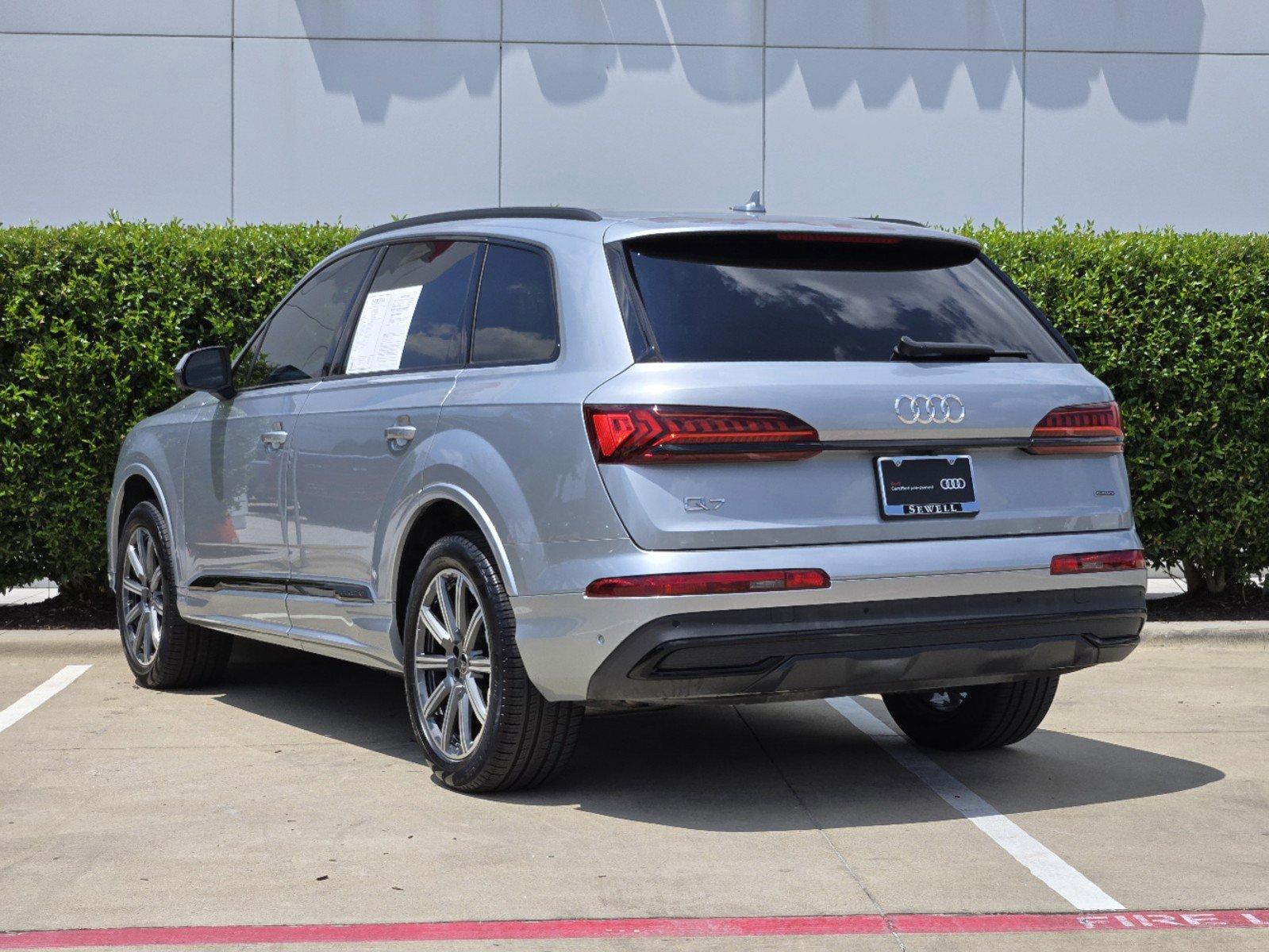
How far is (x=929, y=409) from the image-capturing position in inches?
196

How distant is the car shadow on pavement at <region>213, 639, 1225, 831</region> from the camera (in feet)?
17.3

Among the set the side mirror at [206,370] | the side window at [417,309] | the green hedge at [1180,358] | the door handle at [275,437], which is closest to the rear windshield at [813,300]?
the side window at [417,309]

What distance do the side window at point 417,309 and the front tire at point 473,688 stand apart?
0.77m

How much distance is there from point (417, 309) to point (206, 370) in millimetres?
1417

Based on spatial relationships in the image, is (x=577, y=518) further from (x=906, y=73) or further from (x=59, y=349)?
(x=906, y=73)

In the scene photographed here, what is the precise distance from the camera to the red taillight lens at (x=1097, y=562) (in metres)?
5.14

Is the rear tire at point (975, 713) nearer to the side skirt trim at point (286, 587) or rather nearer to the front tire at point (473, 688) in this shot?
the front tire at point (473, 688)

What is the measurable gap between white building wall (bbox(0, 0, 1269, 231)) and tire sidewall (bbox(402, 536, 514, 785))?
7.99m

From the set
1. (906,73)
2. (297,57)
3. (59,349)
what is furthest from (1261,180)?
(59,349)

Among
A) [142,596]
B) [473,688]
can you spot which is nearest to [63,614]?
[142,596]

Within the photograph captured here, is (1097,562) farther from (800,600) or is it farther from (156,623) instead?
(156,623)

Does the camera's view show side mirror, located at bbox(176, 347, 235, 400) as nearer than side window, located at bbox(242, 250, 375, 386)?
No

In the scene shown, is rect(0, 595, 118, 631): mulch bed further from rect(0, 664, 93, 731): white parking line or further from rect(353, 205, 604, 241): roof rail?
rect(353, 205, 604, 241): roof rail

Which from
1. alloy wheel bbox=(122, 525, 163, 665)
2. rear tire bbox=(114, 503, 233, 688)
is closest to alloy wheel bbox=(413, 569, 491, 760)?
rear tire bbox=(114, 503, 233, 688)
